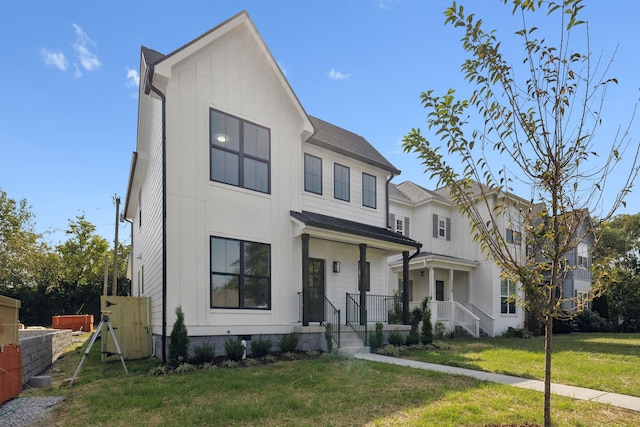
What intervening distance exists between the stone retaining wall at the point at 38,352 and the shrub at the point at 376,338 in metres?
7.79

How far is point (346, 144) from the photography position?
14.0m

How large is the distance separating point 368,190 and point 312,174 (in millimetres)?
2620

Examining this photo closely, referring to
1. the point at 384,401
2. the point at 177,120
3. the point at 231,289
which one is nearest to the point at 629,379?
the point at 384,401

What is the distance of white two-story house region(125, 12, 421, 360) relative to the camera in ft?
30.6

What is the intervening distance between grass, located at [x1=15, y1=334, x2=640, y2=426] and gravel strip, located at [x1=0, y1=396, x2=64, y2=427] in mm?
199

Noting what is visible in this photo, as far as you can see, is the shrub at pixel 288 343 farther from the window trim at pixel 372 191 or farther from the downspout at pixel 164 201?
the window trim at pixel 372 191

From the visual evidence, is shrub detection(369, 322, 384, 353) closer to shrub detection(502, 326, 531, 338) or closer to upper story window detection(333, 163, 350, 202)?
upper story window detection(333, 163, 350, 202)

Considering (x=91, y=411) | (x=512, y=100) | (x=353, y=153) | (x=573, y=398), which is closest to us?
(x=512, y=100)

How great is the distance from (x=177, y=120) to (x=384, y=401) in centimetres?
753

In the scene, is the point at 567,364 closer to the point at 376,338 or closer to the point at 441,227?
the point at 376,338

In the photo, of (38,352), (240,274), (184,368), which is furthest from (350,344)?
(38,352)

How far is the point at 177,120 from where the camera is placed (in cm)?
948

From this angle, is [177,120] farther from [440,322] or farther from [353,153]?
[440,322]

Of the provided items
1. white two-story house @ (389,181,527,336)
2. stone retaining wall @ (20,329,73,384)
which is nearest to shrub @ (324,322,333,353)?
stone retaining wall @ (20,329,73,384)
